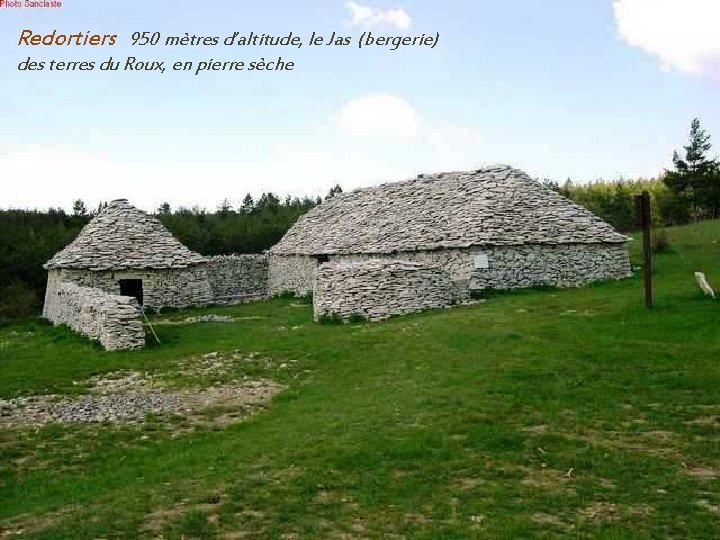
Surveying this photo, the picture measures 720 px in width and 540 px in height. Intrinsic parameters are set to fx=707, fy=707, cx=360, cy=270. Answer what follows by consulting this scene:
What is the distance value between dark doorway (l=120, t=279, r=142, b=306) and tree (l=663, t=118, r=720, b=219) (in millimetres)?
34587

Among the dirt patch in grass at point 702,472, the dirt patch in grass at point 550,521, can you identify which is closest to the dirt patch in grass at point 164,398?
the dirt patch in grass at point 550,521

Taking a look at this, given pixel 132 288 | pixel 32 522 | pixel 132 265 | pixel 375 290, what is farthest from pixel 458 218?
pixel 32 522

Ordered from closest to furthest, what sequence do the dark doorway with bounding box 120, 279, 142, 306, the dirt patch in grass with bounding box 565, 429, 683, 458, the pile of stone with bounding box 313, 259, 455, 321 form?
the dirt patch in grass with bounding box 565, 429, 683, 458 → the pile of stone with bounding box 313, 259, 455, 321 → the dark doorway with bounding box 120, 279, 142, 306

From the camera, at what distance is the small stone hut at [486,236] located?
21.8 m

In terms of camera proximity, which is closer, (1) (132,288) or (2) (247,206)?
(1) (132,288)

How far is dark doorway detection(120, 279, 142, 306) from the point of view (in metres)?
27.5

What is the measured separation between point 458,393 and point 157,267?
61.9ft

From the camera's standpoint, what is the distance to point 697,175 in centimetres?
4497

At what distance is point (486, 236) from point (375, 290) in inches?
172

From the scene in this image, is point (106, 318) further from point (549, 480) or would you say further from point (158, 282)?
point (549, 480)

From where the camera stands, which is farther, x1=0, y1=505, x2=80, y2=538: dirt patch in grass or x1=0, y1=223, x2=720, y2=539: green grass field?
x1=0, y1=505, x2=80, y2=538: dirt patch in grass

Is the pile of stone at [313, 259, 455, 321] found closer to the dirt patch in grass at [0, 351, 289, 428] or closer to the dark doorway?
the dirt patch in grass at [0, 351, 289, 428]

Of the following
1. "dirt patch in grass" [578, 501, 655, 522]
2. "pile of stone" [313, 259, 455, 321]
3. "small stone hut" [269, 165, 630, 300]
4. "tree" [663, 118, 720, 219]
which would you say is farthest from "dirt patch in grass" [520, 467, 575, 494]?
"tree" [663, 118, 720, 219]

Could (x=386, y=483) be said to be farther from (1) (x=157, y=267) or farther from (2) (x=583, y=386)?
(1) (x=157, y=267)
